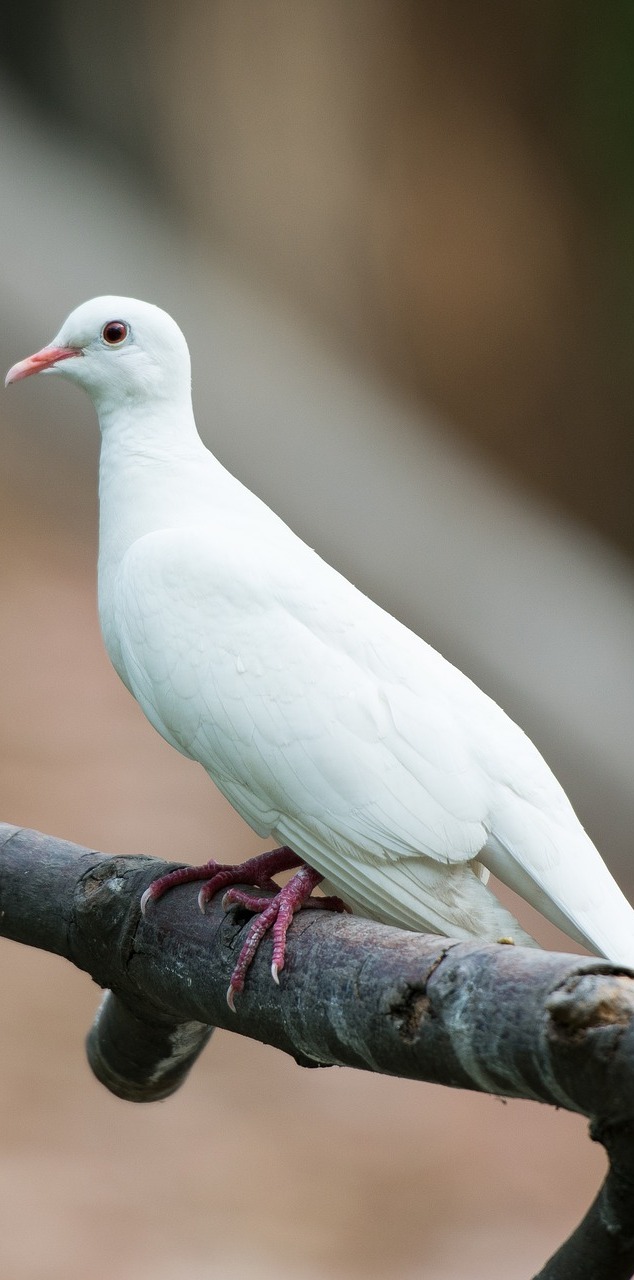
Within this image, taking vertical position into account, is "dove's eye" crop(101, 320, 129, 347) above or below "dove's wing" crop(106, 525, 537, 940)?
above

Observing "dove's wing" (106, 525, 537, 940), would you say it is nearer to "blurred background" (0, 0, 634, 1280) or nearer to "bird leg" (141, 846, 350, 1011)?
"bird leg" (141, 846, 350, 1011)

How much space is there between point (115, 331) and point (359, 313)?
424 cm

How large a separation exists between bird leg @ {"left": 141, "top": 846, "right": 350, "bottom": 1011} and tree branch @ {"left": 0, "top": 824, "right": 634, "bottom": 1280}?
0.05ft

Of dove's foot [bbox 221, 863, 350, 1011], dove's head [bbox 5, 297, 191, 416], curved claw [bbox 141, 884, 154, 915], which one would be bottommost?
curved claw [bbox 141, 884, 154, 915]

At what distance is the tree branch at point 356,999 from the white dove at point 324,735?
59mm

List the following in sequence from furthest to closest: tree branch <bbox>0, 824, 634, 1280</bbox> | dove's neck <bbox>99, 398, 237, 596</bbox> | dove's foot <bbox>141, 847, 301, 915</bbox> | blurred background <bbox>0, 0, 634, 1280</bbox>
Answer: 1. blurred background <bbox>0, 0, 634, 1280</bbox>
2. dove's neck <bbox>99, 398, 237, 596</bbox>
3. dove's foot <bbox>141, 847, 301, 915</bbox>
4. tree branch <bbox>0, 824, 634, 1280</bbox>

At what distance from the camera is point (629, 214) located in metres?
5.49

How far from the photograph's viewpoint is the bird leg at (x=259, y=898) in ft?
4.85

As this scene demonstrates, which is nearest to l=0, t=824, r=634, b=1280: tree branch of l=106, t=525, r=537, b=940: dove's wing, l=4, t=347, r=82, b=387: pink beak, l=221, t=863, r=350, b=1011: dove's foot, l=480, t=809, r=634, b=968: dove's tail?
l=221, t=863, r=350, b=1011: dove's foot

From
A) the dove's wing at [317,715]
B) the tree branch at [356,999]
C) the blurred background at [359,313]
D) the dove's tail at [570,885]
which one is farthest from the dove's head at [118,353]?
the blurred background at [359,313]

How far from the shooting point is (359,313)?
238 inches

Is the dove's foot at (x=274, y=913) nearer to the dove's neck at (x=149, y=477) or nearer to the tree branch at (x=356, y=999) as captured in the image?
the tree branch at (x=356, y=999)

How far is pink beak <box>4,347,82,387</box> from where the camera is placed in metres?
1.93

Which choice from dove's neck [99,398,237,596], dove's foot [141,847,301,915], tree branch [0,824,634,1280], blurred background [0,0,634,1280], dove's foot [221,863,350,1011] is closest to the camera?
tree branch [0,824,634,1280]
